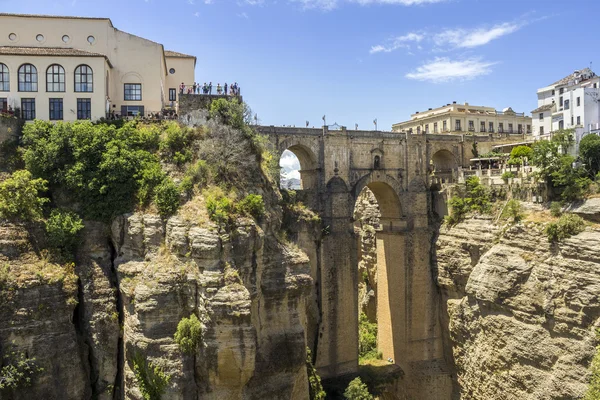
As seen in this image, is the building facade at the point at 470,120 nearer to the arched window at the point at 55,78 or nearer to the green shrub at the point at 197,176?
the green shrub at the point at 197,176

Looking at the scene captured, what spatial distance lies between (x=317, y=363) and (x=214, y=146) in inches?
594

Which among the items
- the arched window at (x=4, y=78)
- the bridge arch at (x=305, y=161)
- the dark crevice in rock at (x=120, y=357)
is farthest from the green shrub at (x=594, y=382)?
the arched window at (x=4, y=78)

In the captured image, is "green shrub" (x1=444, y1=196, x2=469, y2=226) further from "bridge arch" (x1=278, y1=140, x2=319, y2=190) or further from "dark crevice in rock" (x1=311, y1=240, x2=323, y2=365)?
"dark crevice in rock" (x1=311, y1=240, x2=323, y2=365)

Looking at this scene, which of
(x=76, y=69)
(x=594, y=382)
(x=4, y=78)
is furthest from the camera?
(x=76, y=69)

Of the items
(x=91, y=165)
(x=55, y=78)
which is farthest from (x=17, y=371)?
(x=55, y=78)

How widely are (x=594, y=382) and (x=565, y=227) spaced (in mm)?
7847

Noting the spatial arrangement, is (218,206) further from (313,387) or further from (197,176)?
(313,387)

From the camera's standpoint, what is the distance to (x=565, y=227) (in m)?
25.5

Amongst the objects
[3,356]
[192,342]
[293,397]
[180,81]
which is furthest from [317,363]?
[180,81]

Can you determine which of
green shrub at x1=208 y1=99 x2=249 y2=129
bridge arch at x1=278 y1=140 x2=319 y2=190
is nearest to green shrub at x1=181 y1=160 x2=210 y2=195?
green shrub at x1=208 y1=99 x2=249 y2=129

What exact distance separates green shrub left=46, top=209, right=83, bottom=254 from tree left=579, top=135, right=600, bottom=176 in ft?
90.9

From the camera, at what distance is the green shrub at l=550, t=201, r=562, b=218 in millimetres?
27359

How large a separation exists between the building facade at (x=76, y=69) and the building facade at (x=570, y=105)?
28141 millimetres

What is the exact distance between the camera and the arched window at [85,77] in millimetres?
25859
